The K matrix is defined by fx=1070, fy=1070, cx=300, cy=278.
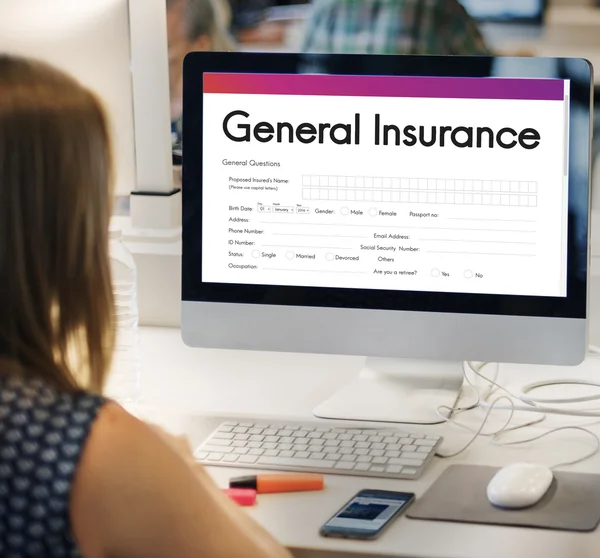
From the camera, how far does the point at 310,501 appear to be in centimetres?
108

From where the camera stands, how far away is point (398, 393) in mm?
1412

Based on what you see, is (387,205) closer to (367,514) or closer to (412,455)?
(412,455)

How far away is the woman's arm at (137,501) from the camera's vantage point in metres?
0.80

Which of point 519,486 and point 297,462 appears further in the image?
point 297,462

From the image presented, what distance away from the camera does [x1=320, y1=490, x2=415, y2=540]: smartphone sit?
100cm

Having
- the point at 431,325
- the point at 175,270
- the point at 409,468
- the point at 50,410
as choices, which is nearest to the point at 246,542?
the point at 50,410

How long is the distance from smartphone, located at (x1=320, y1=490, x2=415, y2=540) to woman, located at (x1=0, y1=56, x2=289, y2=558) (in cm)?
9

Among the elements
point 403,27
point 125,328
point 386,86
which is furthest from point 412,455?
point 403,27

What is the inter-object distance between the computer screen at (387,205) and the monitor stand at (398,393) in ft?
0.27

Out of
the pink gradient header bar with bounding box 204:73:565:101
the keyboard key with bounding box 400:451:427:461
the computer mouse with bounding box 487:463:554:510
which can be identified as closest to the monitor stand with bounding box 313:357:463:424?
the keyboard key with bounding box 400:451:427:461

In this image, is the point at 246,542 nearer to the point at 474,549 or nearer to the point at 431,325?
the point at 474,549

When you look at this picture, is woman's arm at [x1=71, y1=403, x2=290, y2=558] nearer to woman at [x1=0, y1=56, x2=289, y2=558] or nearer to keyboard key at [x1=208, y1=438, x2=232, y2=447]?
woman at [x1=0, y1=56, x2=289, y2=558]

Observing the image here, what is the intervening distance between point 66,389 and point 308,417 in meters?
0.54

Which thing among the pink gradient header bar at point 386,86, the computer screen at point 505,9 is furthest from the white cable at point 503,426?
the computer screen at point 505,9
